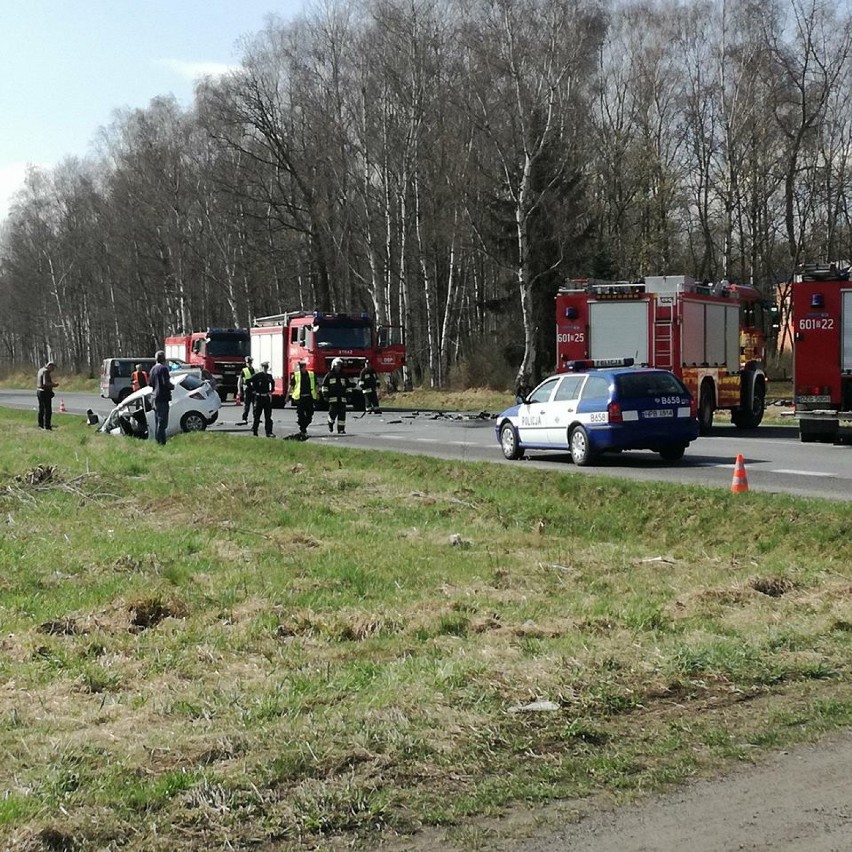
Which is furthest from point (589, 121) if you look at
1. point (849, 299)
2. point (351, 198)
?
point (849, 299)

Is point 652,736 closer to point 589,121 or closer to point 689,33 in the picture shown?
point 589,121

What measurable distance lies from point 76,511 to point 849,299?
13423 mm

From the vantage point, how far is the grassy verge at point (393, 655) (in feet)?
16.7

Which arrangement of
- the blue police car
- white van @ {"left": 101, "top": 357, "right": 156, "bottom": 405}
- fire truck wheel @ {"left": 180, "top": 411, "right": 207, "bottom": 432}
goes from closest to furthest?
the blue police car
fire truck wheel @ {"left": 180, "top": 411, "right": 207, "bottom": 432}
white van @ {"left": 101, "top": 357, "right": 156, "bottom": 405}

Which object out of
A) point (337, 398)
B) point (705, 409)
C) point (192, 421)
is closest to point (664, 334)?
point (705, 409)

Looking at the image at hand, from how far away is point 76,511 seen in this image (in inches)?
599

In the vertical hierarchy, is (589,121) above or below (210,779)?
above

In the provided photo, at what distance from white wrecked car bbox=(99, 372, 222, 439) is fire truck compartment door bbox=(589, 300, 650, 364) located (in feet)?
32.5

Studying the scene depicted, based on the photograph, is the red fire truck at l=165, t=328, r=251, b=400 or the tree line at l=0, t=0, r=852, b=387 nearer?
the tree line at l=0, t=0, r=852, b=387

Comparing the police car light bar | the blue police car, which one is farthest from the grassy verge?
the police car light bar

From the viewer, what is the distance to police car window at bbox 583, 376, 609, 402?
61.0 feet

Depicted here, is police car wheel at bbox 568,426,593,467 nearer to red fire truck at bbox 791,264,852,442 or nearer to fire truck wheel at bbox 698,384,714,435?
red fire truck at bbox 791,264,852,442

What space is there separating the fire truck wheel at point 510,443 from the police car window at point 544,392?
0.75 metres

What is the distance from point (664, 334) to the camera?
25.0 metres
